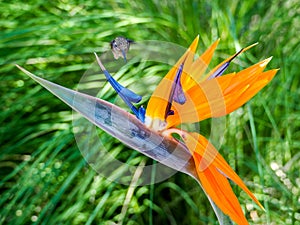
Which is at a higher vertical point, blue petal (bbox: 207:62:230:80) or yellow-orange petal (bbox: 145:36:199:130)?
blue petal (bbox: 207:62:230:80)

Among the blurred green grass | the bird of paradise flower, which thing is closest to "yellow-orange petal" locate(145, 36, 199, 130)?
the bird of paradise flower

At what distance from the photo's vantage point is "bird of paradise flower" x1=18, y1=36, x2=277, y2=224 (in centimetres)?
66

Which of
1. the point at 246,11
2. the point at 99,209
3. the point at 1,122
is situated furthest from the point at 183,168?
the point at 246,11

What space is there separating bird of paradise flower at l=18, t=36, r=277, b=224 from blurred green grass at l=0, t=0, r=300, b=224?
2.10 feet

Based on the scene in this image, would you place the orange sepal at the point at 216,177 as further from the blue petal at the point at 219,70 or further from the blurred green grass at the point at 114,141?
the blurred green grass at the point at 114,141

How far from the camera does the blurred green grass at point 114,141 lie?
1372 mm

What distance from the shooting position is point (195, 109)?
67cm

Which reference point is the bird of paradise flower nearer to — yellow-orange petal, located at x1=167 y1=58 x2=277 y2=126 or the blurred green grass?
yellow-orange petal, located at x1=167 y1=58 x2=277 y2=126

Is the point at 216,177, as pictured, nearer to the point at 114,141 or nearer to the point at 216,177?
the point at 216,177

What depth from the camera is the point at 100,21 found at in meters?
1.62

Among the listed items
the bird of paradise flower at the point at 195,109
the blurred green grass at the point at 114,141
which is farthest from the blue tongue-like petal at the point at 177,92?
the blurred green grass at the point at 114,141

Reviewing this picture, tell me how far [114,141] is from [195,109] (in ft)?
2.65

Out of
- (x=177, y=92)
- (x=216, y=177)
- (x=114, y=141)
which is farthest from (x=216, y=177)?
(x=114, y=141)

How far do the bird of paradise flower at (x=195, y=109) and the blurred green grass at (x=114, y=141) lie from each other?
2.10ft
